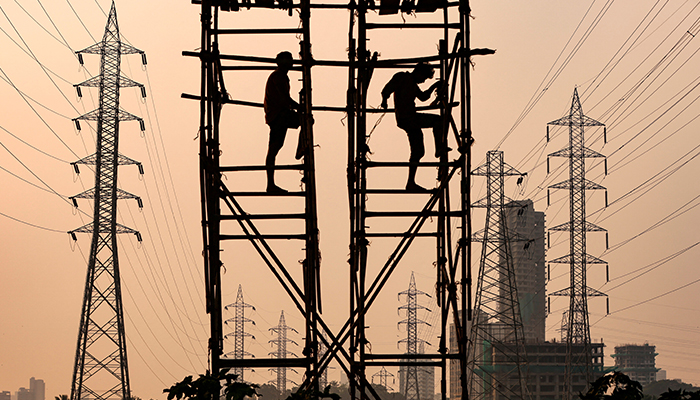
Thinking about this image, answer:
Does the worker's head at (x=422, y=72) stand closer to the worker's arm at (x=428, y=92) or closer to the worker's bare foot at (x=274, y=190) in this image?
the worker's arm at (x=428, y=92)

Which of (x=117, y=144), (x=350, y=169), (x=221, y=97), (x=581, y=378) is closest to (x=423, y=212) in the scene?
(x=350, y=169)

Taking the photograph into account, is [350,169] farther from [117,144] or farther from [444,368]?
[117,144]

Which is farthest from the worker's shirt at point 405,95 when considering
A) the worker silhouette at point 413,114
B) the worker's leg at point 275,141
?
the worker's leg at point 275,141

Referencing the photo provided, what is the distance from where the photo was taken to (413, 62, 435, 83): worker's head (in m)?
14.6

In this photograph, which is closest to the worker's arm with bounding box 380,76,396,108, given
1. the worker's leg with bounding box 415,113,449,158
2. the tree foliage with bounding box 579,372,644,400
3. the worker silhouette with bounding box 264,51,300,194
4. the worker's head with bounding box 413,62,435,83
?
the worker's head with bounding box 413,62,435,83

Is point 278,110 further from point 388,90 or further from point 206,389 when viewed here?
point 206,389

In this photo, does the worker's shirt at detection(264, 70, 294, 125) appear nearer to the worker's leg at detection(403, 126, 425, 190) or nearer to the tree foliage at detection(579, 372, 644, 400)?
the worker's leg at detection(403, 126, 425, 190)

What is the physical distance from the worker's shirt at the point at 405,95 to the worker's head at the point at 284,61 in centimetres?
164

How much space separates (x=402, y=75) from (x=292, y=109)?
1777mm

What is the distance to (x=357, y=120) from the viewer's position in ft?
46.4

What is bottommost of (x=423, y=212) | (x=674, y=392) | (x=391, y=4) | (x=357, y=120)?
(x=674, y=392)

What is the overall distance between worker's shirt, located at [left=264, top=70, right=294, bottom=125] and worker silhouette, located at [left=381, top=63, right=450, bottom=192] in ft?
5.44

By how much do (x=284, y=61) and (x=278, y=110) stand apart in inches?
29.0

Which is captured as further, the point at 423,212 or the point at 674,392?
the point at 423,212
